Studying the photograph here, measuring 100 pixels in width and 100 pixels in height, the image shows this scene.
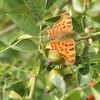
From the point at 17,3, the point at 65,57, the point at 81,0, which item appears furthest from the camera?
the point at 17,3

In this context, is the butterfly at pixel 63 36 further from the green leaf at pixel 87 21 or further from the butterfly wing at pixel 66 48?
the green leaf at pixel 87 21

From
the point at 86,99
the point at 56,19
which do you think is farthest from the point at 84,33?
the point at 86,99

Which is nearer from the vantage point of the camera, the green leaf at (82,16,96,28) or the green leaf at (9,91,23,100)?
the green leaf at (9,91,23,100)

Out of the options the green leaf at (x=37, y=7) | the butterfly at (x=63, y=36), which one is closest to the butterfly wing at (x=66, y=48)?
the butterfly at (x=63, y=36)

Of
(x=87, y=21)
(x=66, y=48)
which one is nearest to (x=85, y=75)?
(x=66, y=48)

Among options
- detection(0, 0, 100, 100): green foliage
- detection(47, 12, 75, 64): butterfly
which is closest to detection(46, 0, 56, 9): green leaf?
detection(0, 0, 100, 100): green foliage

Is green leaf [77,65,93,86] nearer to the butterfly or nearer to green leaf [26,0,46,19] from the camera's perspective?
the butterfly

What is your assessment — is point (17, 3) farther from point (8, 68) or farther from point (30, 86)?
point (30, 86)

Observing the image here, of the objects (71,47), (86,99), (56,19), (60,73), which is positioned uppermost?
(56,19)
